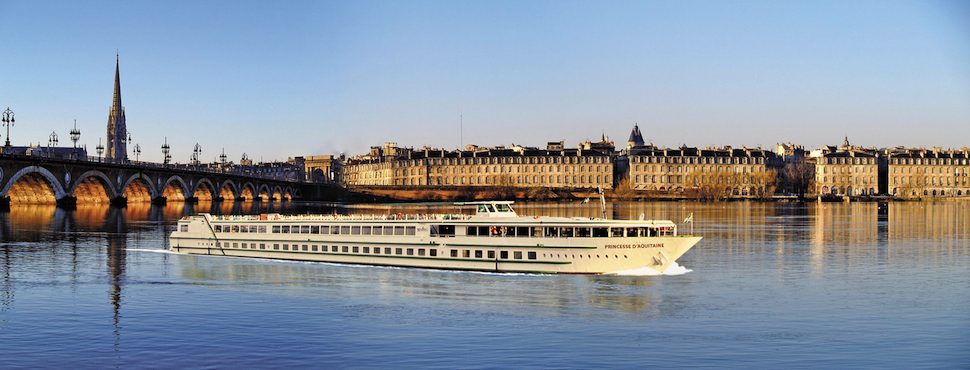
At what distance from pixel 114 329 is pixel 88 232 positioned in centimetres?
5229

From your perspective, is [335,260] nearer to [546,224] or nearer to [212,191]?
[546,224]

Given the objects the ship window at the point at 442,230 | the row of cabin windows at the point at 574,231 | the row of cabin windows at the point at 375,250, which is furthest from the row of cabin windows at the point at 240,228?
the row of cabin windows at the point at 574,231

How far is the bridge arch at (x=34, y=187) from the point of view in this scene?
11531 cm

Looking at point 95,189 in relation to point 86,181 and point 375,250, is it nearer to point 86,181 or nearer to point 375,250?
point 86,181

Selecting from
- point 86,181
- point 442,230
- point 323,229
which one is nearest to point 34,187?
point 86,181

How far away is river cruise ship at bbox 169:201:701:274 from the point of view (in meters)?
48.4

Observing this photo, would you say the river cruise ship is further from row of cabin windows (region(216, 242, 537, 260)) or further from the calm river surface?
the calm river surface

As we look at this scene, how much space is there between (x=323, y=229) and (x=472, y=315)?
68.7 ft

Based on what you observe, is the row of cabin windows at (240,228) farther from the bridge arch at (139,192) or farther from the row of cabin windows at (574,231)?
the bridge arch at (139,192)

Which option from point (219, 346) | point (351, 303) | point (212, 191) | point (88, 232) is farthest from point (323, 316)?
point (212, 191)

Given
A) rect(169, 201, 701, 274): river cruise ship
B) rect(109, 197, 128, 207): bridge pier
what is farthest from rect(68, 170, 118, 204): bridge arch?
rect(169, 201, 701, 274): river cruise ship

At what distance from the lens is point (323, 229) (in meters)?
56.7

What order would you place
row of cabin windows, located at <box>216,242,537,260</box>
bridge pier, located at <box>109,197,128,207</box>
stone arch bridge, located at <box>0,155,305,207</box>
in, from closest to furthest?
row of cabin windows, located at <box>216,242,537,260</box>, stone arch bridge, located at <box>0,155,305,207</box>, bridge pier, located at <box>109,197,128,207</box>

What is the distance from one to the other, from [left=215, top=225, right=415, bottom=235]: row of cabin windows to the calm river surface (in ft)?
7.58
